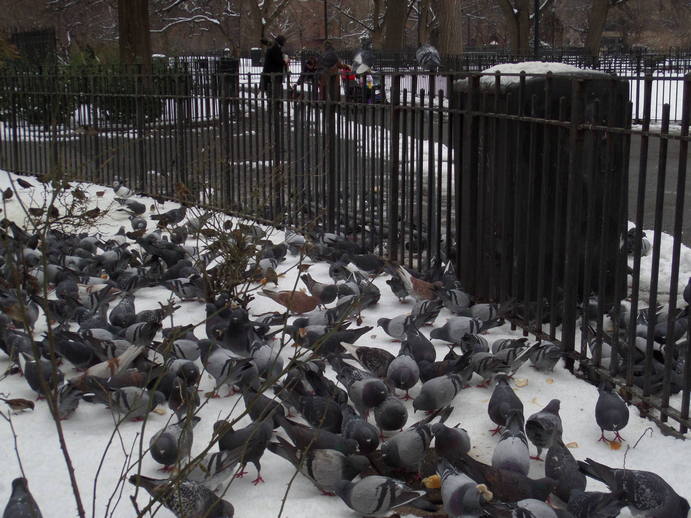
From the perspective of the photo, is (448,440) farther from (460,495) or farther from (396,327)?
(396,327)

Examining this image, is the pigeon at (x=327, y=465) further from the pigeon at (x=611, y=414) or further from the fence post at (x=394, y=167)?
the fence post at (x=394, y=167)

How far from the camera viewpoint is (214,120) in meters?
10.4

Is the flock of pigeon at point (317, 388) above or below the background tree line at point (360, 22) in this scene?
below

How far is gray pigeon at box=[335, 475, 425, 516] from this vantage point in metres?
3.45

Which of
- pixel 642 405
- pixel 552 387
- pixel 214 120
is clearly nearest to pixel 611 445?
pixel 642 405

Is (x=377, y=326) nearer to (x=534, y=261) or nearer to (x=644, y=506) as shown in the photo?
(x=534, y=261)

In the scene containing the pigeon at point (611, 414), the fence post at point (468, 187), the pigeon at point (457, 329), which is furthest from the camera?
the fence post at point (468, 187)

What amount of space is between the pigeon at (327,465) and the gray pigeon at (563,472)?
2.60 ft

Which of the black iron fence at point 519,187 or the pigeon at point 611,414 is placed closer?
the pigeon at point 611,414

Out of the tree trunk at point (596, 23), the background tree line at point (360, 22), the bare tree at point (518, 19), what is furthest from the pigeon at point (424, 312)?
the bare tree at point (518, 19)

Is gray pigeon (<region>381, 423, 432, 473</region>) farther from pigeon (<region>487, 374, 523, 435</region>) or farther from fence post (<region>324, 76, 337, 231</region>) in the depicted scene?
fence post (<region>324, 76, 337, 231</region>)

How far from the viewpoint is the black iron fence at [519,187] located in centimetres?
467

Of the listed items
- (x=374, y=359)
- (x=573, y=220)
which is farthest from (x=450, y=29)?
(x=374, y=359)

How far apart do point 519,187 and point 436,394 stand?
1.89 meters
